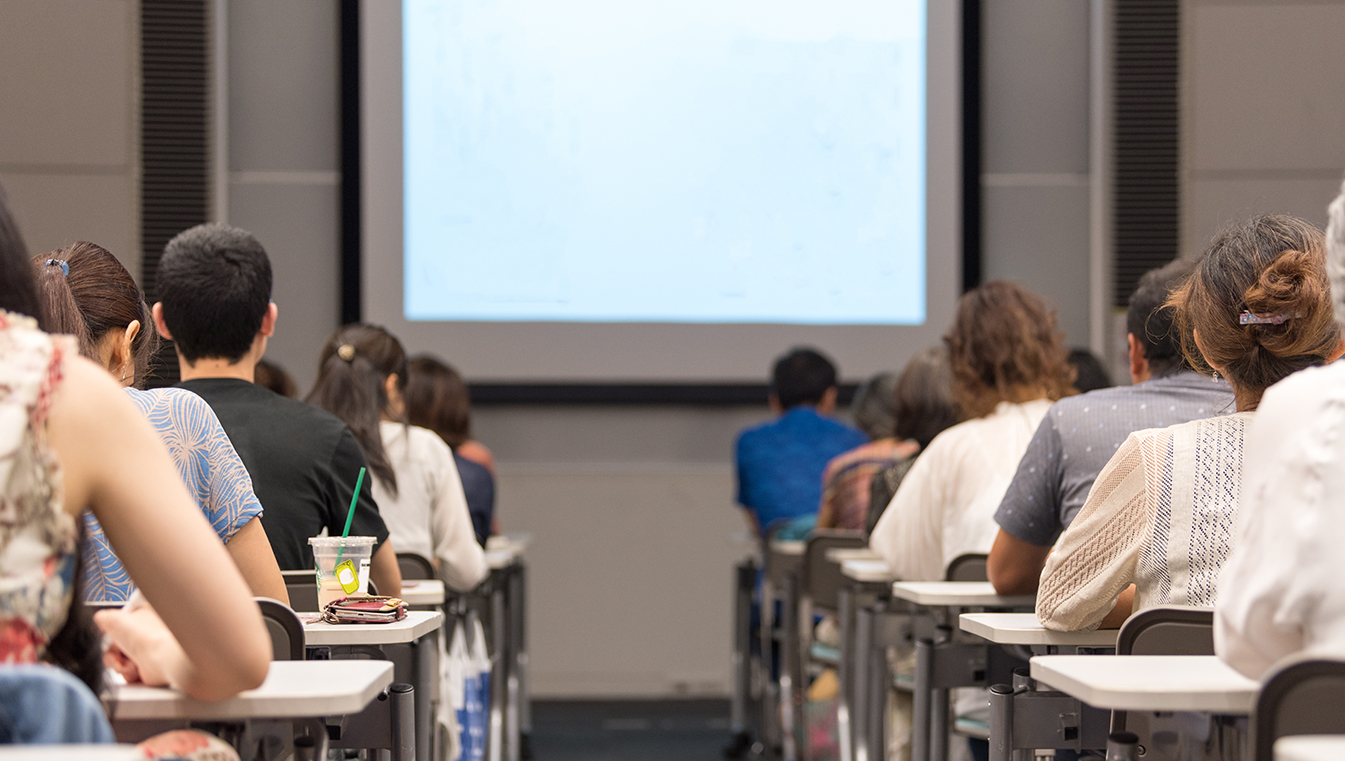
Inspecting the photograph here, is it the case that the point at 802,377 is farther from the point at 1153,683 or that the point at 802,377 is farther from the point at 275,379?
the point at 1153,683

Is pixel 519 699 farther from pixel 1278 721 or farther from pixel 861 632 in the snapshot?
pixel 1278 721

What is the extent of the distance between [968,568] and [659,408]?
9.66 ft

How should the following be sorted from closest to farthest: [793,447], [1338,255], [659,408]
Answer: [1338,255] → [793,447] → [659,408]

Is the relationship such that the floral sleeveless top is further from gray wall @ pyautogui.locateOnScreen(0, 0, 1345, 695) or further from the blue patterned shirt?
gray wall @ pyautogui.locateOnScreen(0, 0, 1345, 695)

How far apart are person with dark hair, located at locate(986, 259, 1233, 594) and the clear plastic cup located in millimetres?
1043

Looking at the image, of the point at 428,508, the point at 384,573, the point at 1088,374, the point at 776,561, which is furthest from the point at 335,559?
the point at 1088,374

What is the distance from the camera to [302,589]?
6.71ft

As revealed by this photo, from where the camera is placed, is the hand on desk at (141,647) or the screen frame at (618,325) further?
the screen frame at (618,325)

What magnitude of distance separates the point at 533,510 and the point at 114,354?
11.2 feet

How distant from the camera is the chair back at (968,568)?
2.55 m

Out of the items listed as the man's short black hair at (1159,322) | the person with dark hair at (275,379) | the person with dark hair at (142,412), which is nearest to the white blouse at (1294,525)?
the man's short black hair at (1159,322)

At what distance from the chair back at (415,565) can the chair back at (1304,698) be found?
1915mm

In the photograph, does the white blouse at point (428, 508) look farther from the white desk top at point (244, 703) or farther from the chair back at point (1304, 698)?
the chair back at point (1304, 698)

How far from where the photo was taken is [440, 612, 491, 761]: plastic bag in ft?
8.91
